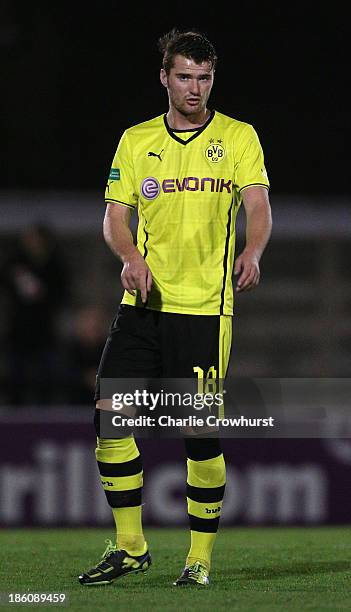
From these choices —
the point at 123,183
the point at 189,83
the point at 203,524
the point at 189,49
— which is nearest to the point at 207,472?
the point at 203,524

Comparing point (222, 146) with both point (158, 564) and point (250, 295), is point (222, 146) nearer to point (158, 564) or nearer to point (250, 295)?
point (158, 564)

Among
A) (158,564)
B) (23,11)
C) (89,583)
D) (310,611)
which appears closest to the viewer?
(310,611)

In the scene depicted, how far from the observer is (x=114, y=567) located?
5.45 m

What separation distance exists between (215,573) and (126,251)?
5.06 ft

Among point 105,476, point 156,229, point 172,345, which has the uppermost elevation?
point 156,229

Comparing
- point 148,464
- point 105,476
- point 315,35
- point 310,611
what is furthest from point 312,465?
point 315,35

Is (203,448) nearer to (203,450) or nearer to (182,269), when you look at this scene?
(203,450)

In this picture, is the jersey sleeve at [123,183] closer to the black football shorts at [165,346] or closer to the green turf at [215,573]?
the black football shorts at [165,346]

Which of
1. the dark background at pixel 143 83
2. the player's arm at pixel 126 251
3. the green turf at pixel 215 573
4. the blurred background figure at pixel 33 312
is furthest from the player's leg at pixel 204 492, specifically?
the dark background at pixel 143 83

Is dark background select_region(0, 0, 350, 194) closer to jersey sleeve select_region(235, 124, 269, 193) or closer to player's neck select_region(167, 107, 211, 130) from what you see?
player's neck select_region(167, 107, 211, 130)

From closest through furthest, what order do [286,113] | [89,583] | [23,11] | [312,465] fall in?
Result: 1. [89,583]
2. [312,465]
3. [23,11]
4. [286,113]

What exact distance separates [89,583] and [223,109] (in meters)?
10.5

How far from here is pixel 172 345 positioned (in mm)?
5473

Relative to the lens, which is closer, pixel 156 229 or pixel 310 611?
pixel 310 611
